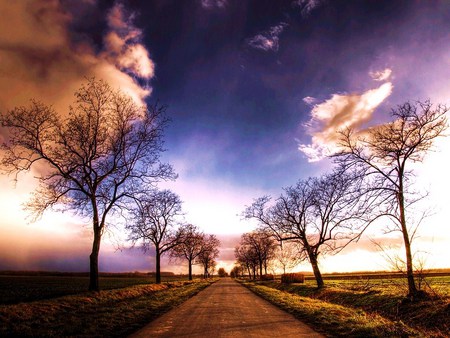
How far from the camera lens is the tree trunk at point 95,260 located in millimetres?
22127

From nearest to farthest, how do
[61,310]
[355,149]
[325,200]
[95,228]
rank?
1. [61,310]
2. [355,149]
3. [95,228]
4. [325,200]

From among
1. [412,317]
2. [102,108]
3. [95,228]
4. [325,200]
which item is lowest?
[412,317]

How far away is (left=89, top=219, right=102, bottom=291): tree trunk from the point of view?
22.1 meters

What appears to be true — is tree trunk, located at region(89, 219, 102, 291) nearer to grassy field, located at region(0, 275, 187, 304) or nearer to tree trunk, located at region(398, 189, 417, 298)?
grassy field, located at region(0, 275, 187, 304)

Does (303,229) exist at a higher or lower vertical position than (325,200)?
lower

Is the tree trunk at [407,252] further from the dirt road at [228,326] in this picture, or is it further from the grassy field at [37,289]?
the grassy field at [37,289]

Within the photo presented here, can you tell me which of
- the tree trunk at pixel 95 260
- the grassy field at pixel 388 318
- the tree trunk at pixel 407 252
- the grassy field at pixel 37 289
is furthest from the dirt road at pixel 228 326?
the tree trunk at pixel 95 260

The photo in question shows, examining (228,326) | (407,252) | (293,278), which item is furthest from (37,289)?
(293,278)

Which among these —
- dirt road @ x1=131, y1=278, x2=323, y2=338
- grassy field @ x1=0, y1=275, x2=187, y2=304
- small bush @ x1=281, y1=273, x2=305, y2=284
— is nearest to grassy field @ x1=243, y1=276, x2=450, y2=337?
dirt road @ x1=131, y1=278, x2=323, y2=338

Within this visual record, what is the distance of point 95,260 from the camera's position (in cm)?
2289

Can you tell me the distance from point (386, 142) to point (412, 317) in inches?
328

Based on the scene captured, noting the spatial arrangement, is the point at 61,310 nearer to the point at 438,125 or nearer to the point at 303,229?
the point at 438,125

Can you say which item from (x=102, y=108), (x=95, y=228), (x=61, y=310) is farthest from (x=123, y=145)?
(x=61, y=310)

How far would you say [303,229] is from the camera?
32.7m
